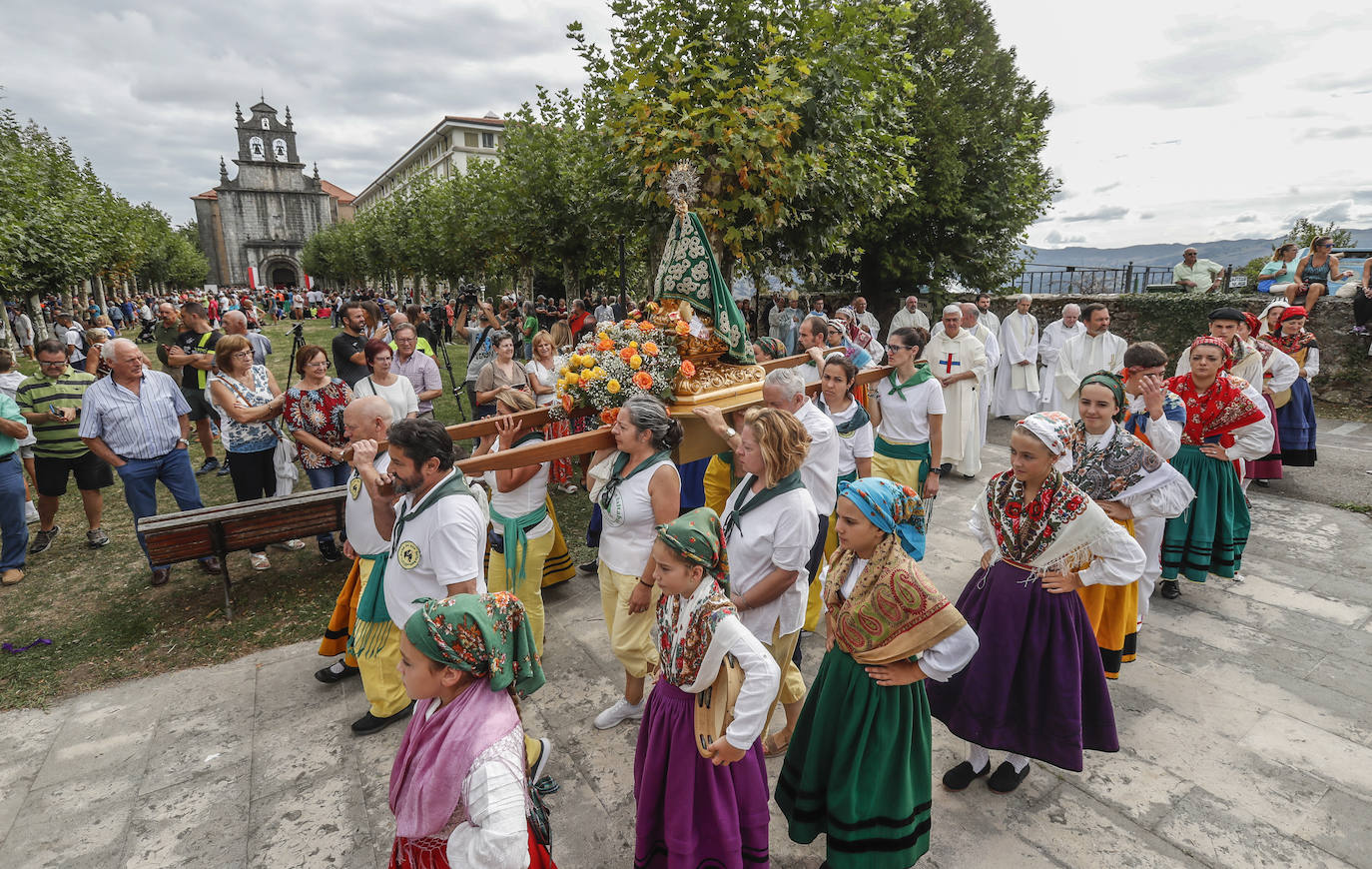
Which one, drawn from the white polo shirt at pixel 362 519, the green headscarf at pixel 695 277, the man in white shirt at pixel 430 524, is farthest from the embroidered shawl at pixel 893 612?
the white polo shirt at pixel 362 519

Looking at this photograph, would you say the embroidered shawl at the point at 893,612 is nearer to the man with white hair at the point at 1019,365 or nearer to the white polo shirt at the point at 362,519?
the white polo shirt at the point at 362,519

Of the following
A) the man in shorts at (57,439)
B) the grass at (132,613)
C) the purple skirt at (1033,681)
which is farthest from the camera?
the man in shorts at (57,439)

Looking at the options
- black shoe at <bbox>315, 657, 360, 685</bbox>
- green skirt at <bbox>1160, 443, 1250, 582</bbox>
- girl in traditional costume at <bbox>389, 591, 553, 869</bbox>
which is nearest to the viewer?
girl in traditional costume at <bbox>389, 591, 553, 869</bbox>

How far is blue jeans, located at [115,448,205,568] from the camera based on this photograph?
5.74m

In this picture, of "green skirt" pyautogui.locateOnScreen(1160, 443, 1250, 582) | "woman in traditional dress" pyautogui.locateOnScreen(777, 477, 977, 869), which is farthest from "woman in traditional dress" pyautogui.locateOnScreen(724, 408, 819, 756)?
"green skirt" pyautogui.locateOnScreen(1160, 443, 1250, 582)

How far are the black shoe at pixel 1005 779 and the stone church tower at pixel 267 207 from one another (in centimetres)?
9377

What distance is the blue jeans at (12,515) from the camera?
19.2ft

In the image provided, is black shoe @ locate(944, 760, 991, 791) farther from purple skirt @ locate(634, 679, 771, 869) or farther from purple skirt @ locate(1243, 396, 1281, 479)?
purple skirt @ locate(1243, 396, 1281, 479)

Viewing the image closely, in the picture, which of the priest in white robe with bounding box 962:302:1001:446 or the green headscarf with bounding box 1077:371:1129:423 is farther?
the priest in white robe with bounding box 962:302:1001:446

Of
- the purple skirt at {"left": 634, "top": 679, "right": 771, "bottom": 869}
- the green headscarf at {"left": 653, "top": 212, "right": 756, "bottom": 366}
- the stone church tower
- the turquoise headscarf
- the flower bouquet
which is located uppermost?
the stone church tower

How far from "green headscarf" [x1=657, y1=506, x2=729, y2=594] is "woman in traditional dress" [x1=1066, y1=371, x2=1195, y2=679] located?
2.37 meters

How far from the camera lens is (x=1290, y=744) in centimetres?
362

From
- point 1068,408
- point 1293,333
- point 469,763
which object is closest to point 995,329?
point 1068,408

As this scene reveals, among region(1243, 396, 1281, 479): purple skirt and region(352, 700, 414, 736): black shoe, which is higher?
region(1243, 396, 1281, 479): purple skirt
